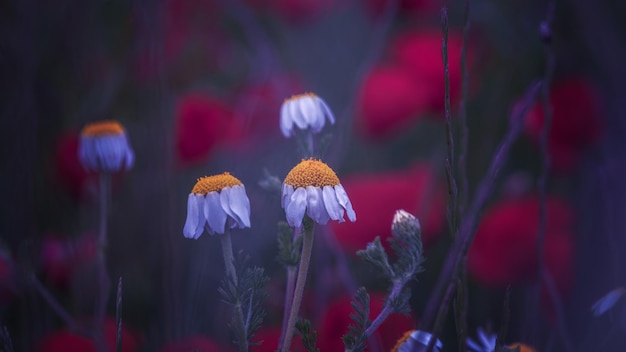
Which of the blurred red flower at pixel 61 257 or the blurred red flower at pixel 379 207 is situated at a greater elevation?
the blurred red flower at pixel 379 207

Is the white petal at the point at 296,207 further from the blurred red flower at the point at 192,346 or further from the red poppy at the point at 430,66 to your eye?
the red poppy at the point at 430,66

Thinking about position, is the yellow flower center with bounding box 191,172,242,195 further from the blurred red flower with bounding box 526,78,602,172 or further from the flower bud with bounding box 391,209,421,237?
the blurred red flower with bounding box 526,78,602,172

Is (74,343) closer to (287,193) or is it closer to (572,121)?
(287,193)

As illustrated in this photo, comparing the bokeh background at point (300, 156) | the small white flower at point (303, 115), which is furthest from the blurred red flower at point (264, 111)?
the small white flower at point (303, 115)

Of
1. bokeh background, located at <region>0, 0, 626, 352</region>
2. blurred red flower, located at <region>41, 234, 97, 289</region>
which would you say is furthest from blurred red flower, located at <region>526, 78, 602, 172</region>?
blurred red flower, located at <region>41, 234, 97, 289</region>

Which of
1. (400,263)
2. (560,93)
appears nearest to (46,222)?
(400,263)
